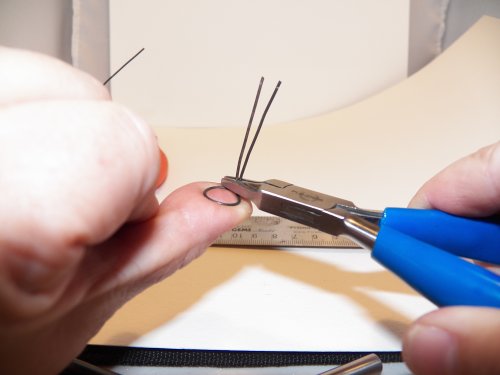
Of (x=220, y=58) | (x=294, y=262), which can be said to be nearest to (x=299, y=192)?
(x=294, y=262)

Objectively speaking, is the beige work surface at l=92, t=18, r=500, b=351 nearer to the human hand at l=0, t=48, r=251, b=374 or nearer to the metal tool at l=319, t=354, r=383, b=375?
the metal tool at l=319, t=354, r=383, b=375

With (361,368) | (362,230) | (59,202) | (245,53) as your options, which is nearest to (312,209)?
(362,230)

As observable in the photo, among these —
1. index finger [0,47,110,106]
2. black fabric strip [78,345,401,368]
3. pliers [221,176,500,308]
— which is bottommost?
black fabric strip [78,345,401,368]

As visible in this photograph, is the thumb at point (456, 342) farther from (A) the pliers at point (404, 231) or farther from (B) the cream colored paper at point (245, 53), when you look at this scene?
(B) the cream colored paper at point (245, 53)

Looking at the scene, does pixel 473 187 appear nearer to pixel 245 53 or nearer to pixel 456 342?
pixel 456 342

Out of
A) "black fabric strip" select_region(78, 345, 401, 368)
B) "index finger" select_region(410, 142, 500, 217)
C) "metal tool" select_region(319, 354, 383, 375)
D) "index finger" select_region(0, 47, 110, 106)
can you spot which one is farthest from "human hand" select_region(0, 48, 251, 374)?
"index finger" select_region(410, 142, 500, 217)

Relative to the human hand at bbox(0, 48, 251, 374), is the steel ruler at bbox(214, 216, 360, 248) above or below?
below
